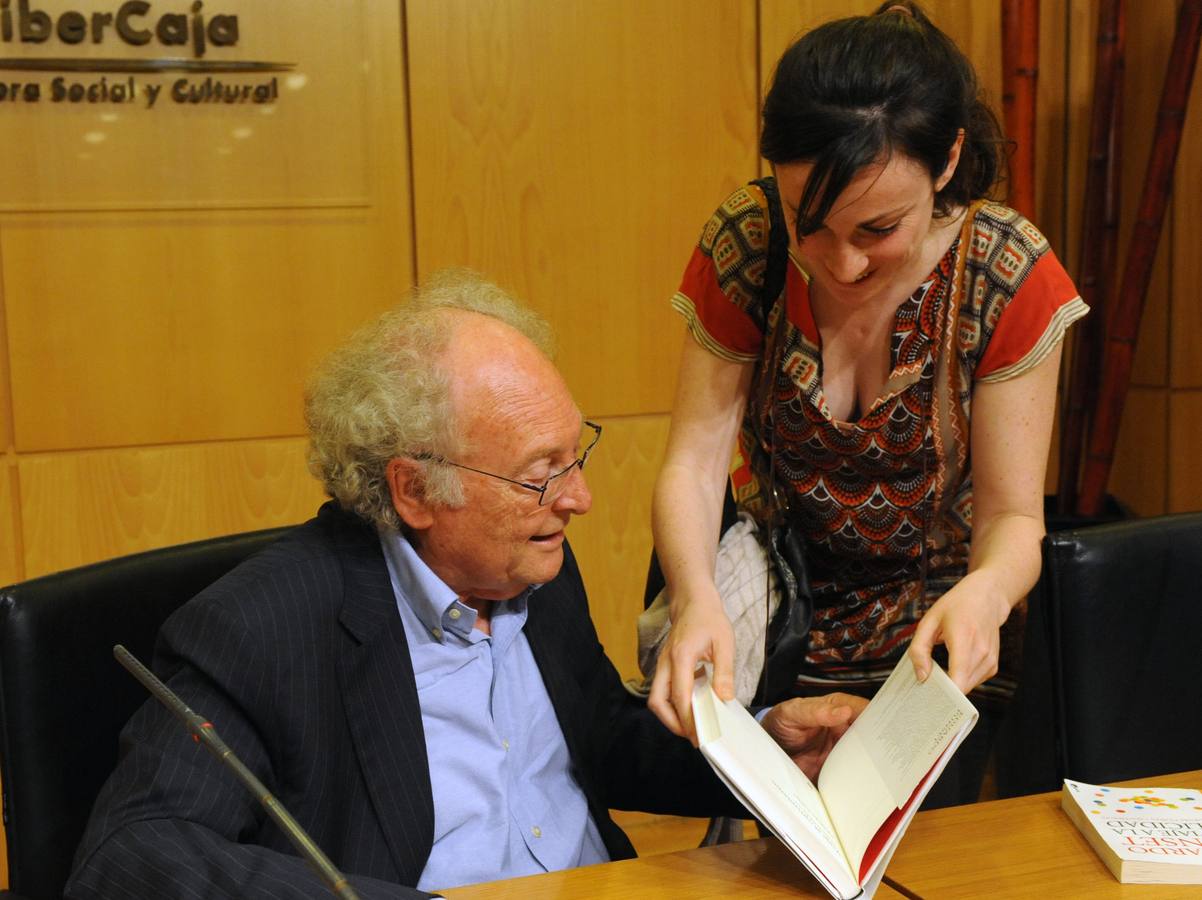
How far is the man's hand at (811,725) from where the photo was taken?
5.16ft

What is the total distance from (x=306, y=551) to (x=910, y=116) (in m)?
0.88

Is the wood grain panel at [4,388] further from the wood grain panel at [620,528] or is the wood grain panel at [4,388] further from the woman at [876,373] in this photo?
the woman at [876,373]

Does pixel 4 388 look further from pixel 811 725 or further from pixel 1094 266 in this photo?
pixel 1094 266

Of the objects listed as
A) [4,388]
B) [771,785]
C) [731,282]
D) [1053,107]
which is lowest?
[771,785]

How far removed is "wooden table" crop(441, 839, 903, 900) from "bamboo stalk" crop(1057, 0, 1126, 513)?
2552 mm

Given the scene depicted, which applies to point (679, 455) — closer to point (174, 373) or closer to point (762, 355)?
point (762, 355)

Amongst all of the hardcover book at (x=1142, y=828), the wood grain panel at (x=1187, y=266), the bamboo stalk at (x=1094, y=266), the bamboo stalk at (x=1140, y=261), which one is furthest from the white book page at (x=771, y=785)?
the wood grain panel at (x=1187, y=266)

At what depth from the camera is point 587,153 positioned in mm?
3465

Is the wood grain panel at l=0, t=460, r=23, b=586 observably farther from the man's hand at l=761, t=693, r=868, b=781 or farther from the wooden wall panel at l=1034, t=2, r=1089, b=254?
the wooden wall panel at l=1034, t=2, r=1089, b=254

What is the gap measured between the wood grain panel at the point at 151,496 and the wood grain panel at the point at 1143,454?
2.32 m

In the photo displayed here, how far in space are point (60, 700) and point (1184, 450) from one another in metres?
3.12

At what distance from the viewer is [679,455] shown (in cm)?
189

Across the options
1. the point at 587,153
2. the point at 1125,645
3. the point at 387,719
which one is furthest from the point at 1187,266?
the point at 387,719

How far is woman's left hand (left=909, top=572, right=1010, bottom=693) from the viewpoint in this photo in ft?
4.67
